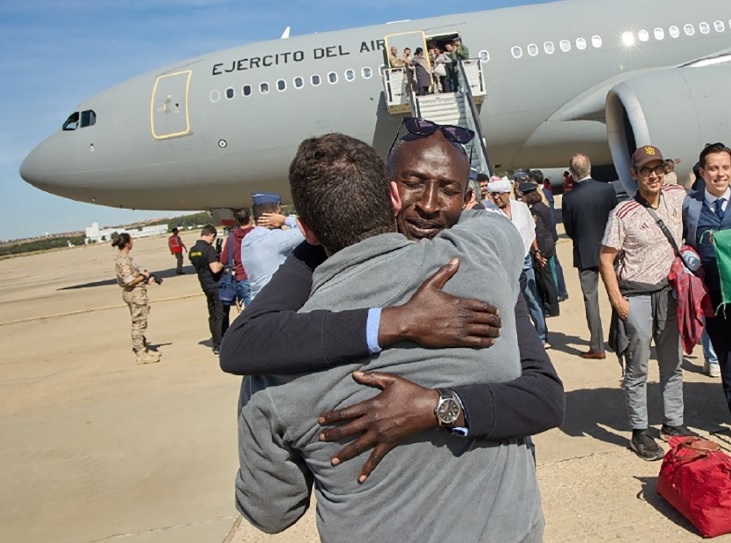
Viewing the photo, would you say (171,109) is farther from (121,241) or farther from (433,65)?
(121,241)

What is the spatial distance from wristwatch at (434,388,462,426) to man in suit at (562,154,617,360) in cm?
500

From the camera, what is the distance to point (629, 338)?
398cm

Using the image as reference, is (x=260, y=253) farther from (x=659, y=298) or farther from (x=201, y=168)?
(x=201, y=168)

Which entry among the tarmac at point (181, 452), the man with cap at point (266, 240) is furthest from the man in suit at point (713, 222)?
the man with cap at point (266, 240)

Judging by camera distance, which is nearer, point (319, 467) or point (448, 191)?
point (319, 467)

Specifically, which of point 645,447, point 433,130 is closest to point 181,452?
point 645,447

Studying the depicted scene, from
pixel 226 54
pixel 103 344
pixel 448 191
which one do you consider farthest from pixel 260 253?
pixel 226 54

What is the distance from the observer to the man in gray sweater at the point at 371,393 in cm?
135

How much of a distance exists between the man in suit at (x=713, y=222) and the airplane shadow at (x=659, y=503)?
2.84 feet

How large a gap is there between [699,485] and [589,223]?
3298mm

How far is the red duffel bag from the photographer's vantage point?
9.81 ft

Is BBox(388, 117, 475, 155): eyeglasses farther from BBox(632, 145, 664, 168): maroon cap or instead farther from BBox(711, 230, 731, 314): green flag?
BBox(711, 230, 731, 314): green flag

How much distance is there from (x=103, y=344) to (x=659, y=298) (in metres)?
8.24

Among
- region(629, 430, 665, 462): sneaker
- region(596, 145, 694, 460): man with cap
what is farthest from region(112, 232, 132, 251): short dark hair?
region(629, 430, 665, 462): sneaker
